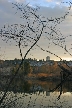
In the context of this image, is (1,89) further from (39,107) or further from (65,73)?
(39,107)

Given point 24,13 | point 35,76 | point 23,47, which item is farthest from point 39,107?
point 35,76

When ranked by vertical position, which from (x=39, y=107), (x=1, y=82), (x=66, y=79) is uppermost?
(x=66, y=79)

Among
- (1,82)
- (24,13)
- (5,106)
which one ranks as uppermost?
(24,13)

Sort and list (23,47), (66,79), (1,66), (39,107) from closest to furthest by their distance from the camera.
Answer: (66,79), (23,47), (1,66), (39,107)

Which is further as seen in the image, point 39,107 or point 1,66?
point 39,107

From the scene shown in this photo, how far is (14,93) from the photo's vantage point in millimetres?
9570

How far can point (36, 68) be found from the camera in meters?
126

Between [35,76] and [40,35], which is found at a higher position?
[40,35]

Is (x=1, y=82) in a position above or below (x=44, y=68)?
above

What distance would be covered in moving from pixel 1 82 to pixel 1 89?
0.87 ft

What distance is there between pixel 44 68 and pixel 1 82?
11047 cm

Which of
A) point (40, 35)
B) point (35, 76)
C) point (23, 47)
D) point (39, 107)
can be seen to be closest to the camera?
point (40, 35)

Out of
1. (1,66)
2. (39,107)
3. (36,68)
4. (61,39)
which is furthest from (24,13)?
(36,68)

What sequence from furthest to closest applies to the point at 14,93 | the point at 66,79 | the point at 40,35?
the point at 14,93 → the point at 40,35 → the point at 66,79
